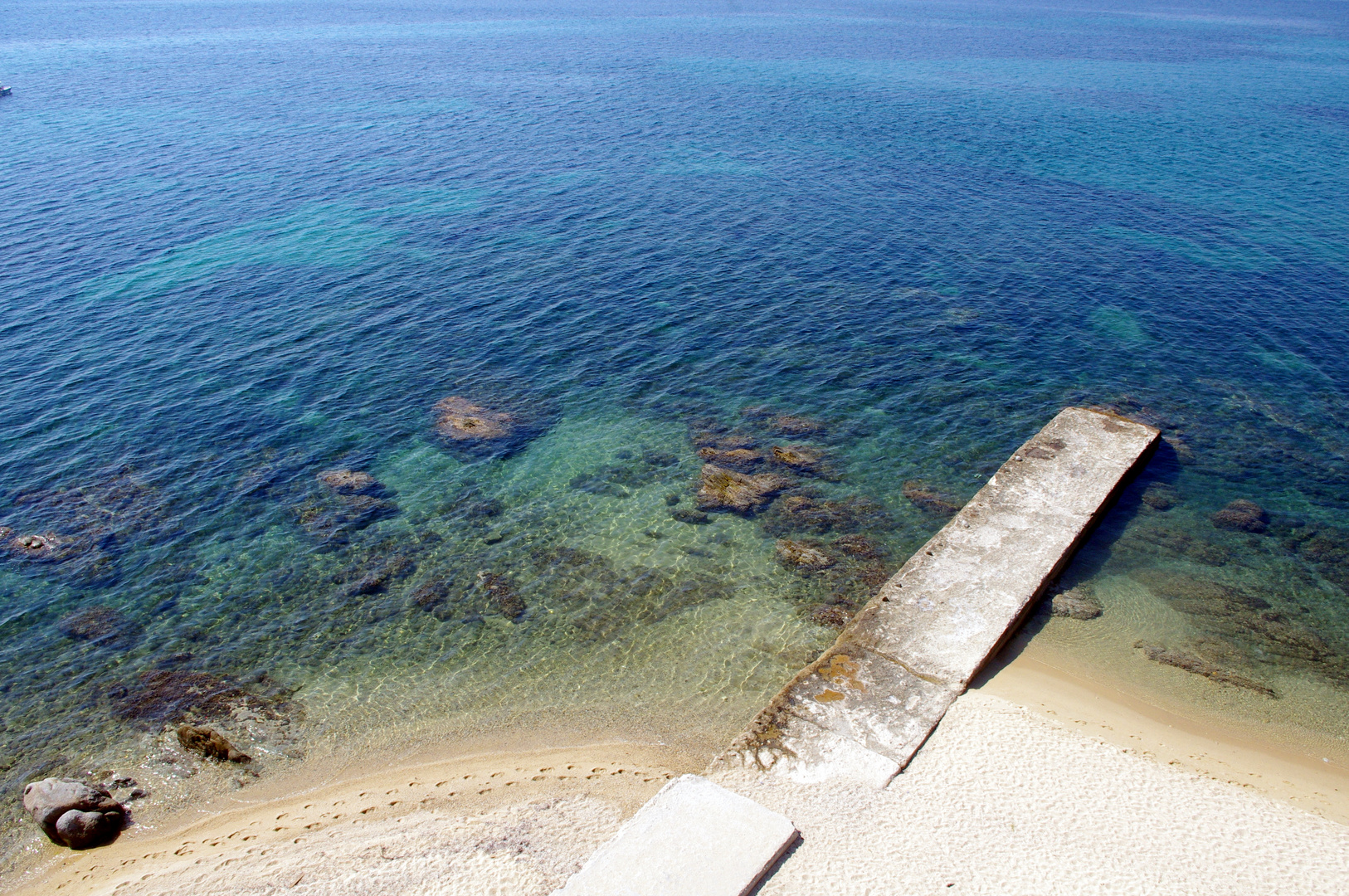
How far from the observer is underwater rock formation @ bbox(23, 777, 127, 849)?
18.2m

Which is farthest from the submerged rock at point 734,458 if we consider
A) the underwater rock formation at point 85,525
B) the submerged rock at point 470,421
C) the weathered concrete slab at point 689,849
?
the underwater rock formation at point 85,525

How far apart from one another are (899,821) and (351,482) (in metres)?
22.6

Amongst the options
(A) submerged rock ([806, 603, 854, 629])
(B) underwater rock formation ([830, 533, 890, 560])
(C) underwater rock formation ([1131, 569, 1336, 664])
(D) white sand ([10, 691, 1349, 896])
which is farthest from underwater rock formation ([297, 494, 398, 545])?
(C) underwater rock formation ([1131, 569, 1336, 664])

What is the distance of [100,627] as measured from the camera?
24375mm

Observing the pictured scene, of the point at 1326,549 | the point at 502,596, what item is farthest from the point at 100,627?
the point at 1326,549

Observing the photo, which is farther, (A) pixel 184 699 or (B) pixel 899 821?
(A) pixel 184 699

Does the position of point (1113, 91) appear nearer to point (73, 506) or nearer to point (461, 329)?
point (461, 329)

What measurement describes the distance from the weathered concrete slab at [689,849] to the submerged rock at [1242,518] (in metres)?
20.8

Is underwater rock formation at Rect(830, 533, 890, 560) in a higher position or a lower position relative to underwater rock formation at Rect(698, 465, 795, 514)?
→ lower

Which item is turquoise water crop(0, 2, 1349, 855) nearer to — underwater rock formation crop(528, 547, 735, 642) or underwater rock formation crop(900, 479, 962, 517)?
underwater rock formation crop(528, 547, 735, 642)

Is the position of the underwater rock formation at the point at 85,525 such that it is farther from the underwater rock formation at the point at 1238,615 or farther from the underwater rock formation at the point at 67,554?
the underwater rock formation at the point at 1238,615

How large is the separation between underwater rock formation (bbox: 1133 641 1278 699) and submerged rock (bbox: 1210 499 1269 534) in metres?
7.38

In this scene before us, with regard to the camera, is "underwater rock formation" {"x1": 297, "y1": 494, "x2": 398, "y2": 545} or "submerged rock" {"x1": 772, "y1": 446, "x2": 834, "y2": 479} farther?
"submerged rock" {"x1": 772, "y1": 446, "x2": 834, "y2": 479}

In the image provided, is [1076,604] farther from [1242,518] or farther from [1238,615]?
[1242,518]
